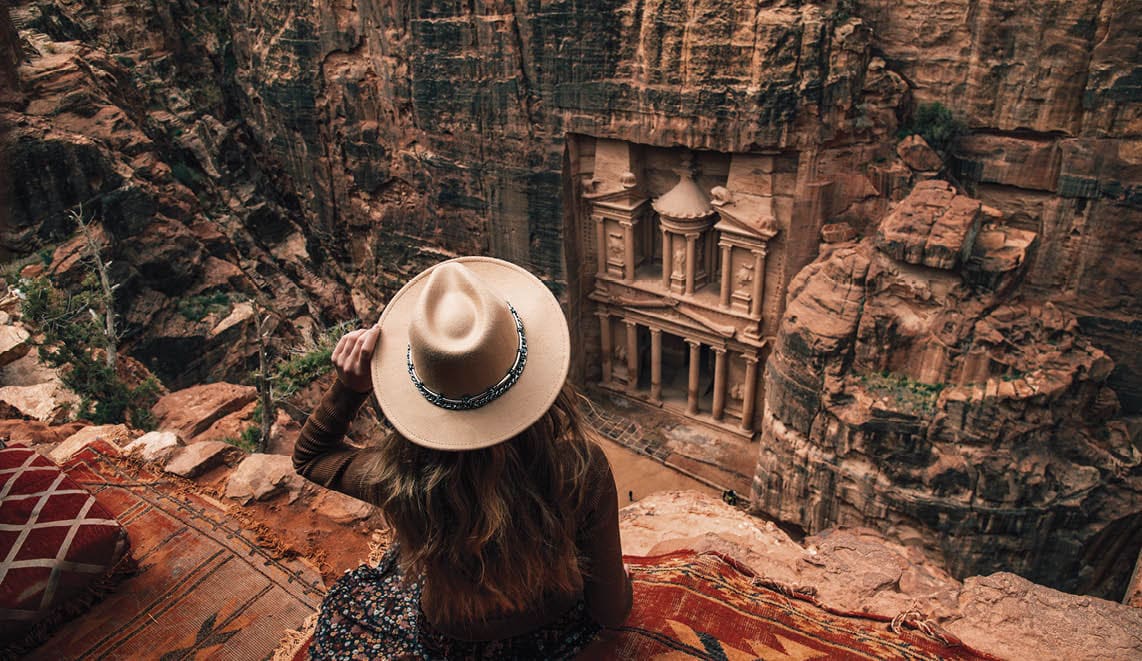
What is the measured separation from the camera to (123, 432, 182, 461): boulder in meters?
6.68

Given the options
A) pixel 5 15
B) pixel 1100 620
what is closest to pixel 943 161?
pixel 1100 620

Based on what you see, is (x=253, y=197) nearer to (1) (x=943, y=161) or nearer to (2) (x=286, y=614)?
(1) (x=943, y=161)

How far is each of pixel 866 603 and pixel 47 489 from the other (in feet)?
20.0

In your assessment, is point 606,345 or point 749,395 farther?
point 606,345

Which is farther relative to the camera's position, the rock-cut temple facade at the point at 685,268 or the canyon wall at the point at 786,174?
the rock-cut temple facade at the point at 685,268

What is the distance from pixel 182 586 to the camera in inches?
201

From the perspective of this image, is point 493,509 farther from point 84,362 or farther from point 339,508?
point 84,362

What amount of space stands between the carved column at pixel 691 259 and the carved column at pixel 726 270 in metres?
0.85

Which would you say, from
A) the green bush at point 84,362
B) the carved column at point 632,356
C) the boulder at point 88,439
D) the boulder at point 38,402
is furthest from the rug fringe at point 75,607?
the carved column at point 632,356

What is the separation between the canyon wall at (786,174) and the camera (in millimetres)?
13500

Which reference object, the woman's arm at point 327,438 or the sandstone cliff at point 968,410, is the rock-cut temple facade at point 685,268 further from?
the woman's arm at point 327,438

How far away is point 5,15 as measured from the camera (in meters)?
16.9

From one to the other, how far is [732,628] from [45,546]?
13.3 ft

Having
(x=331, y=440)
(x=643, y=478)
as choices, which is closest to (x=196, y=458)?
(x=331, y=440)
